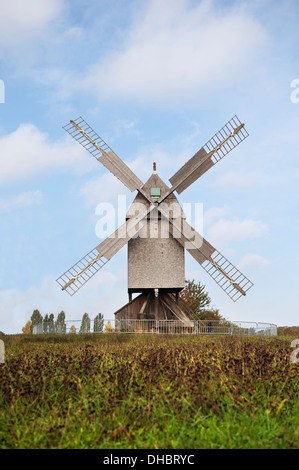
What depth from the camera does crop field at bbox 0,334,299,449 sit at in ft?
15.9

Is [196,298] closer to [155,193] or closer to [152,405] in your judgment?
[155,193]

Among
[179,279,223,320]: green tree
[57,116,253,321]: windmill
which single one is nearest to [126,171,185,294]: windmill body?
[57,116,253,321]: windmill

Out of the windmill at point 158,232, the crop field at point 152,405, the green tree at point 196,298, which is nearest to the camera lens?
the crop field at point 152,405

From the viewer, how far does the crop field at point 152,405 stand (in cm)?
485

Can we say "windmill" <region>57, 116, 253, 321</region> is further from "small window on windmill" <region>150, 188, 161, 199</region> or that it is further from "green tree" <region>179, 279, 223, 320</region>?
"green tree" <region>179, 279, 223, 320</region>

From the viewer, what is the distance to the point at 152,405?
19.4 ft

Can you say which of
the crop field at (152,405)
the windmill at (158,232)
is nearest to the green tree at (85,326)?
the windmill at (158,232)

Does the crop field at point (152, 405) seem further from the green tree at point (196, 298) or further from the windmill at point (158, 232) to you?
the green tree at point (196, 298)

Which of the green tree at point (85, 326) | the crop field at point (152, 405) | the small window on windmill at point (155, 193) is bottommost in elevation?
the crop field at point (152, 405)

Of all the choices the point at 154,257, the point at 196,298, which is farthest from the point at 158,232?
the point at 196,298

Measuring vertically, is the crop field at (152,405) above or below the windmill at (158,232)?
below

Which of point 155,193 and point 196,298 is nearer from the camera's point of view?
point 155,193

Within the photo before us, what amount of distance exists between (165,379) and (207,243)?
55.2ft
